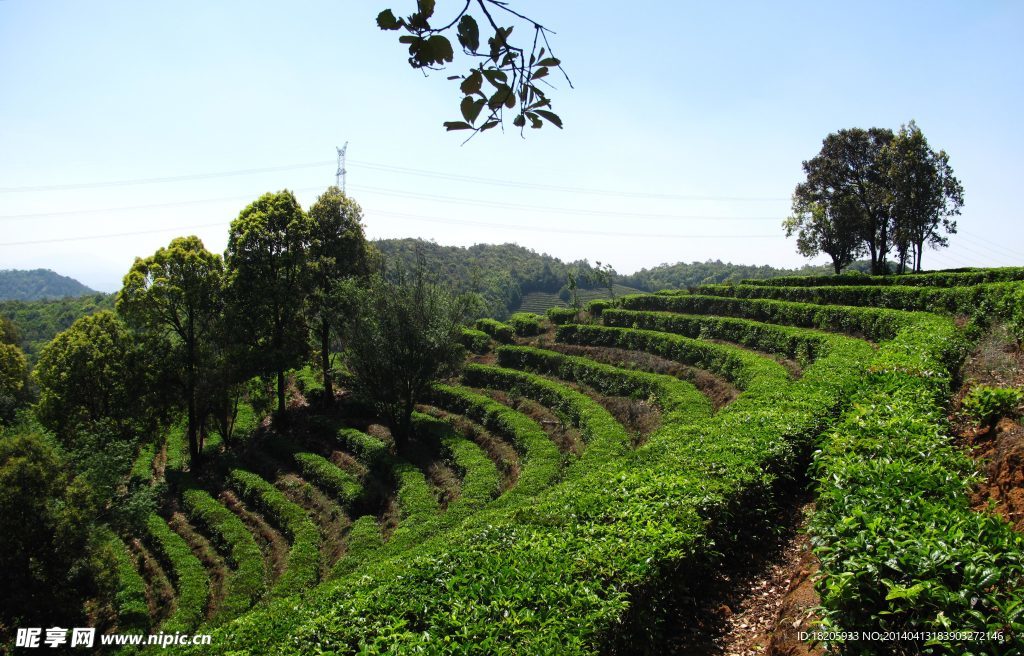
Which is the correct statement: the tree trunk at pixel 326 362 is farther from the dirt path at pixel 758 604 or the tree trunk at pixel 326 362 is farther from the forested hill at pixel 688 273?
the forested hill at pixel 688 273

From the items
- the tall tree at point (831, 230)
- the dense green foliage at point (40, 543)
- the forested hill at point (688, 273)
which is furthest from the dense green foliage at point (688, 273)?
the dense green foliage at point (40, 543)

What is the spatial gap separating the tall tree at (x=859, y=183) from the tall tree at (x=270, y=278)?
32.5m

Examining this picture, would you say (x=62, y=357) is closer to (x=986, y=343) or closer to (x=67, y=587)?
(x=67, y=587)

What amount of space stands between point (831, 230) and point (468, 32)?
4055 centimetres

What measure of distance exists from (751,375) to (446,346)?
1086cm

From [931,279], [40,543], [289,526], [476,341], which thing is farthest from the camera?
[476,341]

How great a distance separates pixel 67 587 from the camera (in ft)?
39.9

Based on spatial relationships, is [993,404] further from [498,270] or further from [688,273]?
[688,273]

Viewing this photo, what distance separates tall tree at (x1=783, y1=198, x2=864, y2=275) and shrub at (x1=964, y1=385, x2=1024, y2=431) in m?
33.5

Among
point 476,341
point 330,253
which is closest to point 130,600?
point 330,253

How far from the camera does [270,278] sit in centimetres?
2389

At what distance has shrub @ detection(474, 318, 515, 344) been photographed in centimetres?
3086

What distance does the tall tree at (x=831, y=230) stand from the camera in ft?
115

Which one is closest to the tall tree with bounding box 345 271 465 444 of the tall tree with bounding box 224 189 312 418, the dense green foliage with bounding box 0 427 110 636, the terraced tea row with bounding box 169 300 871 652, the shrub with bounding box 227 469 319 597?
the shrub with bounding box 227 469 319 597
